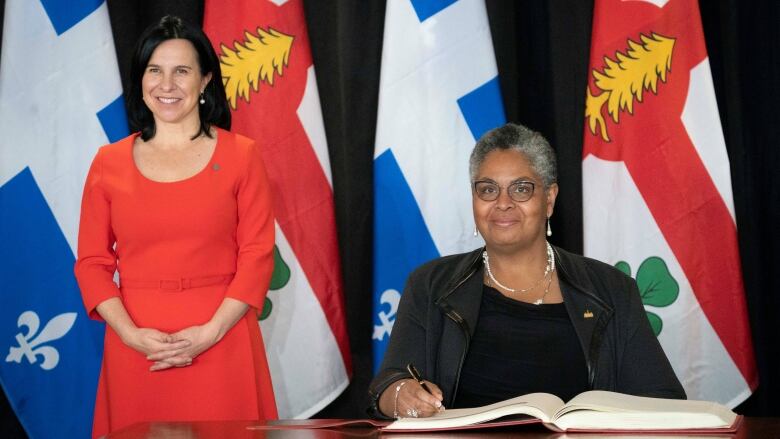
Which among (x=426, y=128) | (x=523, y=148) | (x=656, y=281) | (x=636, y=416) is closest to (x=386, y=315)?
(x=426, y=128)

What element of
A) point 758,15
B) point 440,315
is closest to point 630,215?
point 758,15

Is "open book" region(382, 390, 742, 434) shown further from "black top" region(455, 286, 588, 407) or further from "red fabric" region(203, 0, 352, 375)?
"red fabric" region(203, 0, 352, 375)

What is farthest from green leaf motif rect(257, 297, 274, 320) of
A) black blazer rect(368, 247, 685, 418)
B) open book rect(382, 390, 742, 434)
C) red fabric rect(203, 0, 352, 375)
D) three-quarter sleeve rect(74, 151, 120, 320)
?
open book rect(382, 390, 742, 434)

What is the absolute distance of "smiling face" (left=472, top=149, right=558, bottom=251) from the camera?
7.62 ft

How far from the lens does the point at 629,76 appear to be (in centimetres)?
345

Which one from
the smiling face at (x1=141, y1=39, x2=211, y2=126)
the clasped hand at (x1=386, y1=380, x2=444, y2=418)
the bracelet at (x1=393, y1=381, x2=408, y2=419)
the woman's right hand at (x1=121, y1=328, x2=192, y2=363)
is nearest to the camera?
the clasped hand at (x1=386, y1=380, x2=444, y2=418)

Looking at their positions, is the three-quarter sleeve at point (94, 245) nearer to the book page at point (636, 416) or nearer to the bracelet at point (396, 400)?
the bracelet at point (396, 400)

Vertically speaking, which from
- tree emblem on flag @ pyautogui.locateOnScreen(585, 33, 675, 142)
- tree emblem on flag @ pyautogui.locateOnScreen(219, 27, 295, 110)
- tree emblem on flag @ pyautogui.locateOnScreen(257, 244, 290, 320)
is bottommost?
tree emblem on flag @ pyautogui.locateOnScreen(257, 244, 290, 320)

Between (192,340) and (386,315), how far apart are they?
1046 millimetres

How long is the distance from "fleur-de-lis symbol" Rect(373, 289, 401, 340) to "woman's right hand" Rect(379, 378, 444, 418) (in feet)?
4.53

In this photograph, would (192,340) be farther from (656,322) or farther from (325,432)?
(656,322)

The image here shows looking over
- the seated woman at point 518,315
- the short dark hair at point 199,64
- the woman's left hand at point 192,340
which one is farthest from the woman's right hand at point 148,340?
the seated woman at point 518,315

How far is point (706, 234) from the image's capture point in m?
3.40

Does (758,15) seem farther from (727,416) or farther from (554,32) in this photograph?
(727,416)
